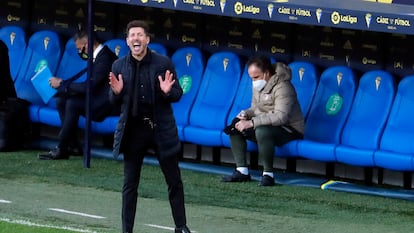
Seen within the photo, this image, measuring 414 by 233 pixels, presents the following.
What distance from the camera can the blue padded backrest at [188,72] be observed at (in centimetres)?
1468

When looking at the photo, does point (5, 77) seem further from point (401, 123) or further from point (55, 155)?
point (401, 123)

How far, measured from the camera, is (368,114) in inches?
529

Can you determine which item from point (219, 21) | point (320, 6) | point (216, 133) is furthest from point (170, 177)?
point (219, 21)

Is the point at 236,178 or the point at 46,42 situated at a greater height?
the point at 46,42

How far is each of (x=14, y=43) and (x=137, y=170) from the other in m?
6.62

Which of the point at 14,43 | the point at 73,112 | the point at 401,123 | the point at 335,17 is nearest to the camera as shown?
the point at 335,17

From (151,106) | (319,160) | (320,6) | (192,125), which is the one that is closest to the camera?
(151,106)

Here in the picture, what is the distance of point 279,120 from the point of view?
13008 mm

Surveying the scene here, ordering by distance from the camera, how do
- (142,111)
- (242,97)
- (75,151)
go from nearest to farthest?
(142,111), (242,97), (75,151)

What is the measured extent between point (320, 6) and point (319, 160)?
178 cm

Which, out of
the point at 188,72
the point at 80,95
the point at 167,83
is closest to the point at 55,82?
the point at 80,95

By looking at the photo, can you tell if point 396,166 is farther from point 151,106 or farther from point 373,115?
point 151,106

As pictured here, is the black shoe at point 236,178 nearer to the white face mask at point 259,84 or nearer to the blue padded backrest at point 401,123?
the white face mask at point 259,84

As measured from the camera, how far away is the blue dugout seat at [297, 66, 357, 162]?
1358cm
